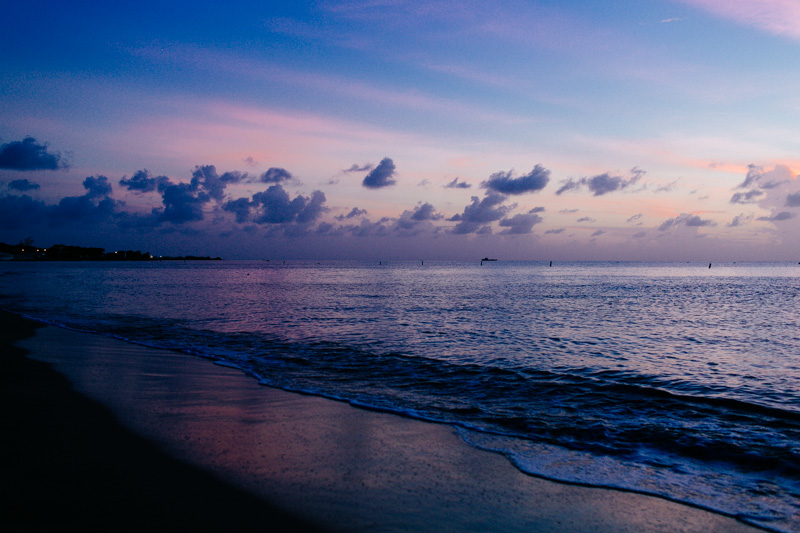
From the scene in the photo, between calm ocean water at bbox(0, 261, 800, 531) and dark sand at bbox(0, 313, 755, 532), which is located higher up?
dark sand at bbox(0, 313, 755, 532)

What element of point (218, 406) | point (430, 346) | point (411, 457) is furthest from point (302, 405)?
point (430, 346)

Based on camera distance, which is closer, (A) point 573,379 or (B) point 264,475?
(B) point 264,475

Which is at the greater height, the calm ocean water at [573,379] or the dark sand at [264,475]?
the dark sand at [264,475]

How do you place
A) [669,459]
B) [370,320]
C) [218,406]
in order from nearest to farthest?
[669,459]
[218,406]
[370,320]

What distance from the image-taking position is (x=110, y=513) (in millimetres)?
4848

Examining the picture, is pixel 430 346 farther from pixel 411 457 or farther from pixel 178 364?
pixel 411 457

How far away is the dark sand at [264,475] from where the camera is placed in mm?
5016

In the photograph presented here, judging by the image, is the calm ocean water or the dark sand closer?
the dark sand

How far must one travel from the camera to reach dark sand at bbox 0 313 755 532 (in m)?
5.02

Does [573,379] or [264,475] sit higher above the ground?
[264,475]

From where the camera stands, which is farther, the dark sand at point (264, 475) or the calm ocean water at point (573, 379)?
the calm ocean water at point (573, 379)

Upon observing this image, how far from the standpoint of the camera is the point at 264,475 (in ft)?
19.9

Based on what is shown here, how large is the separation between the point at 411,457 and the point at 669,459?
4.33m

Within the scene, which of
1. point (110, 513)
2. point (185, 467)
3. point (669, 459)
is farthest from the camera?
point (669, 459)
